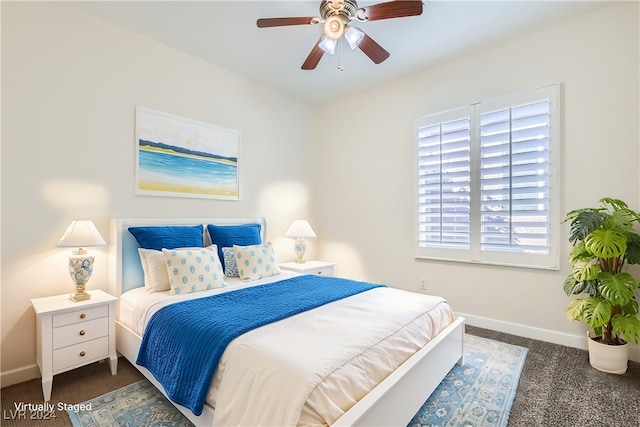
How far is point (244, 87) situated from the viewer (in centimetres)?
373

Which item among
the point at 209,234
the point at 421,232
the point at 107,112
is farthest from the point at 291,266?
the point at 107,112

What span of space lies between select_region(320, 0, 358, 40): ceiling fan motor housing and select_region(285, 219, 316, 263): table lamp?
2360 mm

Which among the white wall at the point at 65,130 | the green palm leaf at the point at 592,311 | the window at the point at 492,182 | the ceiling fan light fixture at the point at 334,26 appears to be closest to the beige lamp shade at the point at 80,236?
the white wall at the point at 65,130

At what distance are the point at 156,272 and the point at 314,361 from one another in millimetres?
1726

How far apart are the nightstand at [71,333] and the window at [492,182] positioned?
3103mm

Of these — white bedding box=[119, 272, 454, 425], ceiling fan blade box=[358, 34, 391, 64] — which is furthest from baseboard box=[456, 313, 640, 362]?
ceiling fan blade box=[358, 34, 391, 64]

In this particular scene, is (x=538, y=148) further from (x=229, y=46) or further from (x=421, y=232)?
(x=229, y=46)

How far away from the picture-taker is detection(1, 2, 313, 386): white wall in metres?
2.22

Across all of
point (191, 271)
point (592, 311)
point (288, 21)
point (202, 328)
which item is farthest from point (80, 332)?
point (592, 311)

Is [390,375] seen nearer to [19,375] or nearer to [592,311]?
[592,311]

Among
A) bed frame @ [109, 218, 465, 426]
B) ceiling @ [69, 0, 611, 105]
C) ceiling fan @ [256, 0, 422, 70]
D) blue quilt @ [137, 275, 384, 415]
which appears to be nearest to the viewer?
bed frame @ [109, 218, 465, 426]

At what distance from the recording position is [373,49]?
2.36m

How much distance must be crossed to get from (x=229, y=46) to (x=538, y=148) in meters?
3.09

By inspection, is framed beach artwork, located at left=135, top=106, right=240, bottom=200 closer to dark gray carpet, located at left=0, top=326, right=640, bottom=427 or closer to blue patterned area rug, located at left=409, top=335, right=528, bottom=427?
dark gray carpet, located at left=0, top=326, right=640, bottom=427
